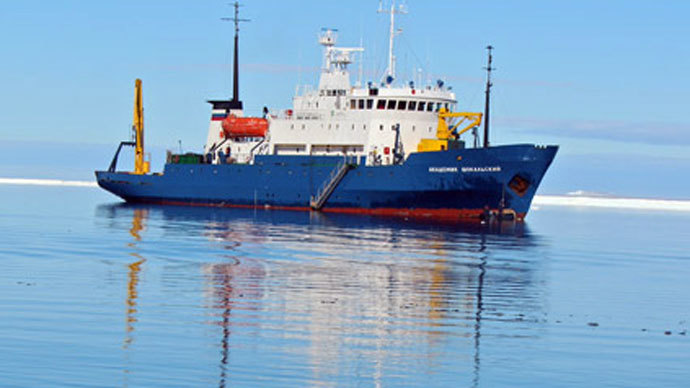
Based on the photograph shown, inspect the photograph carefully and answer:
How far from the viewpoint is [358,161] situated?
51.5 meters

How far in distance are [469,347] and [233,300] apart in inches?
202

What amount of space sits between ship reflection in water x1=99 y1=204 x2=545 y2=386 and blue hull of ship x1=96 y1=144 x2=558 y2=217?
11.5m

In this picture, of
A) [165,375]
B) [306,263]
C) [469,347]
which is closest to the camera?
[165,375]

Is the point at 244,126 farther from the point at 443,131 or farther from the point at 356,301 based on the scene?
the point at 356,301

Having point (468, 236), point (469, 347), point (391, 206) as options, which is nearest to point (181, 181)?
point (391, 206)

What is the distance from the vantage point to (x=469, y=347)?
14000mm

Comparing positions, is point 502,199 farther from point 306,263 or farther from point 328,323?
point 328,323

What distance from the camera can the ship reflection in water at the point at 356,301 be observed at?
1261 centimetres

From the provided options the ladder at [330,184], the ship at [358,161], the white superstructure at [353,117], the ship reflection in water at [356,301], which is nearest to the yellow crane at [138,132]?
the ship at [358,161]

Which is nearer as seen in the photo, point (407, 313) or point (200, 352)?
point (200, 352)

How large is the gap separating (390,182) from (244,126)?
40.7 feet

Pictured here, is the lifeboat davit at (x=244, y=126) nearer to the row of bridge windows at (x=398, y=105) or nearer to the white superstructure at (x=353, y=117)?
the white superstructure at (x=353, y=117)

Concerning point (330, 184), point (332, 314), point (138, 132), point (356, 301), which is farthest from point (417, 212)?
point (332, 314)

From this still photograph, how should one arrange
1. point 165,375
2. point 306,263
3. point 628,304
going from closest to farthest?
1. point 165,375
2. point 628,304
3. point 306,263
